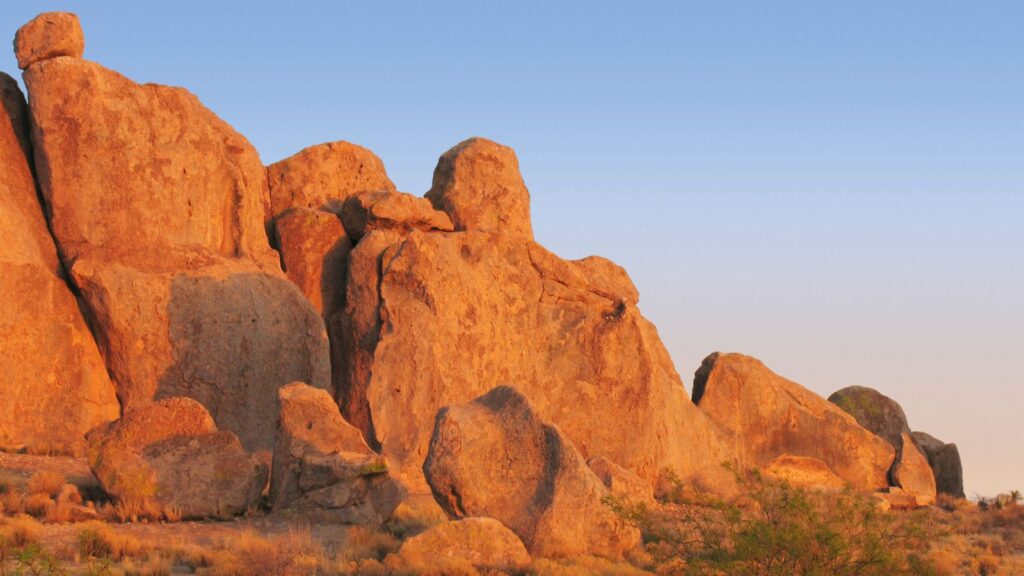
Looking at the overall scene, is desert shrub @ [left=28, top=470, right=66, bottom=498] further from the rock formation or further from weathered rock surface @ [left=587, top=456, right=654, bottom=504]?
weathered rock surface @ [left=587, top=456, right=654, bottom=504]

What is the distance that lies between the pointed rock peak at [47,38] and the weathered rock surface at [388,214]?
682 centimetres

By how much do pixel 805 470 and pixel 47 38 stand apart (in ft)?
66.7

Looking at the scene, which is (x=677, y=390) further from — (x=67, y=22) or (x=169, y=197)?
(x=67, y=22)

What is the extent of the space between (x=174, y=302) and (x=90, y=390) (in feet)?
7.73

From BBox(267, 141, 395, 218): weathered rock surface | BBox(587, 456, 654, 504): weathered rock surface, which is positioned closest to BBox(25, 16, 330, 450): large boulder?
BBox(267, 141, 395, 218): weathered rock surface

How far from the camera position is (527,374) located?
83.6 ft

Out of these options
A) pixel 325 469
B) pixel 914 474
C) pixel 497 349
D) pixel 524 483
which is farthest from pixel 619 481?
pixel 914 474

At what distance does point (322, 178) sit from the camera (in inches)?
1131

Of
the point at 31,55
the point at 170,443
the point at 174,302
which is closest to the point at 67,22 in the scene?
the point at 31,55

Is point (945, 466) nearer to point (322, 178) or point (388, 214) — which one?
point (388, 214)

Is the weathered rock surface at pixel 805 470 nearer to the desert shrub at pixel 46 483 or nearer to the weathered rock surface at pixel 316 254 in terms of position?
the weathered rock surface at pixel 316 254

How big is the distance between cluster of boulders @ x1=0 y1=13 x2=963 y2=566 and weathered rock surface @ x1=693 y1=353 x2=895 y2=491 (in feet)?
0.17

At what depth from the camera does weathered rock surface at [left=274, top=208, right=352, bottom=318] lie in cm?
2675

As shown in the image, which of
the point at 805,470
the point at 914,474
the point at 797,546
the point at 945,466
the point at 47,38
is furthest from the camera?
the point at 945,466
